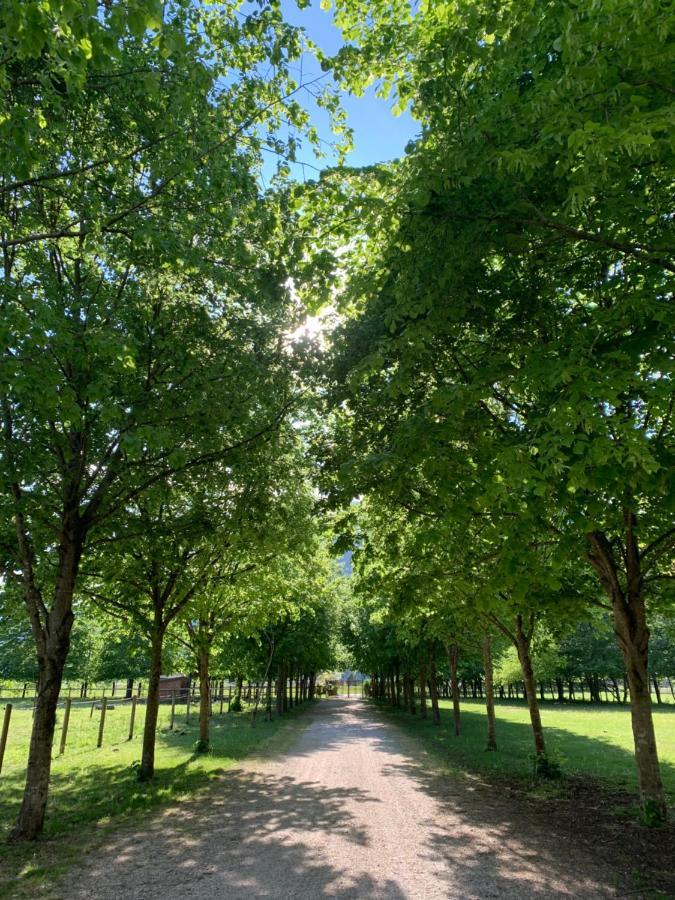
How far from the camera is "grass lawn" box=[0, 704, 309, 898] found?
676 centimetres

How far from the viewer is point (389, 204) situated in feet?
18.5

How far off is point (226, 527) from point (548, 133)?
27.3ft

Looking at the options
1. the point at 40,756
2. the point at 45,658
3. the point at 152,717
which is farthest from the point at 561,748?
the point at 45,658

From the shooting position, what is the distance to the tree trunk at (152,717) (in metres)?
11.8

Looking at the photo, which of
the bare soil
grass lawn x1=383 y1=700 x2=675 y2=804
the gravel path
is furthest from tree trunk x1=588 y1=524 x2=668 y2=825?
grass lawn x1=383 y1=700 x2=675 y2=804

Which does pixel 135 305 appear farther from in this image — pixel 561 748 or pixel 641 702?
pixel 561 748

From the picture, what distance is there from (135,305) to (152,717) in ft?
30.5

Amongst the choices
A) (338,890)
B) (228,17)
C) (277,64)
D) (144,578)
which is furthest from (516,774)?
(228,17)

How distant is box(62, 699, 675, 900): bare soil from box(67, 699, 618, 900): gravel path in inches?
0.7

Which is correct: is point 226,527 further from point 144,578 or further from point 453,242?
point 453,242

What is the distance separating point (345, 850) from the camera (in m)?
6.69

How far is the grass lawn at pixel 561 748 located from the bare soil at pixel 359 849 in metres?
2.92

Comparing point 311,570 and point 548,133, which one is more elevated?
point 548,133

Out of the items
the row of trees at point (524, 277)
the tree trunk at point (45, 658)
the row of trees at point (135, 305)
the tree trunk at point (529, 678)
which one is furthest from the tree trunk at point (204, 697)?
the row of trees at point (524, 277)
